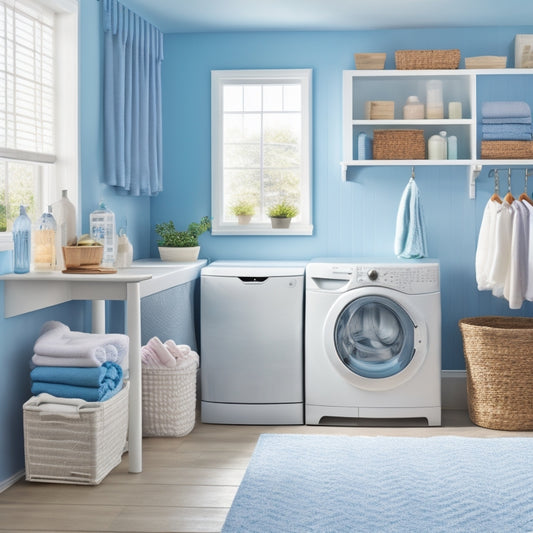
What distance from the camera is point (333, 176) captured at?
465 centimetres

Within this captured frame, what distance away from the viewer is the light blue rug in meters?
2.69

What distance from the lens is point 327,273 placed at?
4023 mm

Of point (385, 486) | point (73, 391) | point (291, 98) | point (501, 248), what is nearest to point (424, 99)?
point (291, 98)

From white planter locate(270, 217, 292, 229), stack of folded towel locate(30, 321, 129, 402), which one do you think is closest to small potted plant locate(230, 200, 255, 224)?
white planter locate(270, 217, 292, 229)

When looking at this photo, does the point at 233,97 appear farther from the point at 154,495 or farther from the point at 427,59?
the point at 154,495

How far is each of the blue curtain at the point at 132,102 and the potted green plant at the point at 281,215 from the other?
0.70 metres

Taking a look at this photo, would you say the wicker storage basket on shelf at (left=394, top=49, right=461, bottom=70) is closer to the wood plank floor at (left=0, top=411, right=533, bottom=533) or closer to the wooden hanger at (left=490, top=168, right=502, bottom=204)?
the wooden hanger at (left=490, top=168, right=502, bottom=204)

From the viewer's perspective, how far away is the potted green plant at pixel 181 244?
4.43m

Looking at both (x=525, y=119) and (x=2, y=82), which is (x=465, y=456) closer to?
(x=525, y=119)

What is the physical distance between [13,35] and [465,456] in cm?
272

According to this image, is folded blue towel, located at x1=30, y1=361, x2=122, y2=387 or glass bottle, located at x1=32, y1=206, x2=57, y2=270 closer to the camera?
folded blue towel, located at x1=30, y1=361, x2=122, y2=387

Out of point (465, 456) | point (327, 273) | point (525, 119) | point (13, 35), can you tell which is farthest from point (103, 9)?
point (465, 456)

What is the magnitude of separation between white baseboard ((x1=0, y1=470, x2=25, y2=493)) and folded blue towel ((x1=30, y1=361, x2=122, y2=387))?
0.42 meters

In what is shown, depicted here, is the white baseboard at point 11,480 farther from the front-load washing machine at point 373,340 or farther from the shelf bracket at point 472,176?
the shelf bracket at point 472,176
